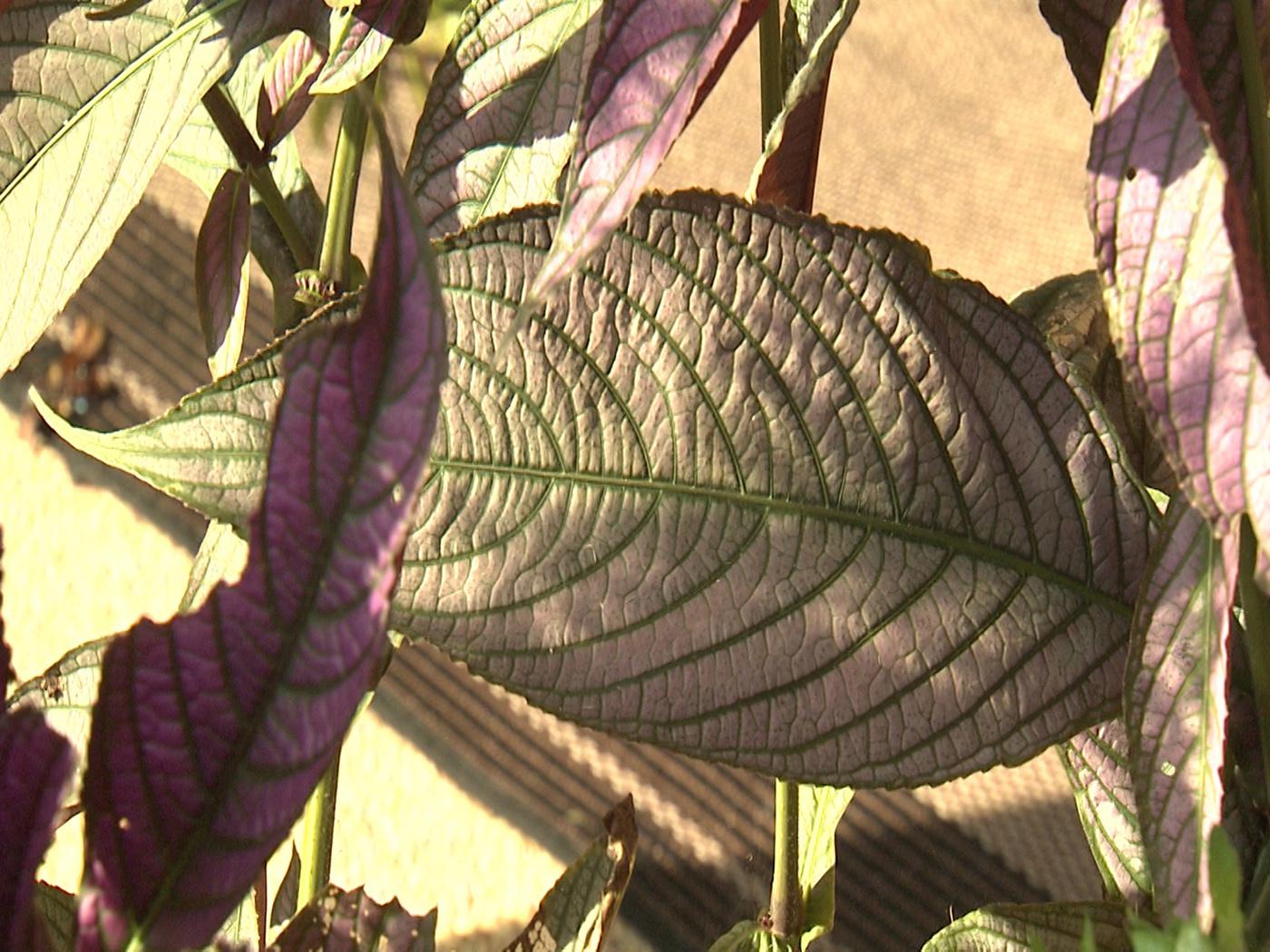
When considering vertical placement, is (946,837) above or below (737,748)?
above

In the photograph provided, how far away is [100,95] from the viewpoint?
342 millimetres

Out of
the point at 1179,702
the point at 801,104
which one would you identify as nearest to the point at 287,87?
the point at 801,104

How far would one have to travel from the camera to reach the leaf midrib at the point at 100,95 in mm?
339

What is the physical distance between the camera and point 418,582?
26 cm

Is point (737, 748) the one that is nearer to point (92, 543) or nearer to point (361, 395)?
point (361, 395)

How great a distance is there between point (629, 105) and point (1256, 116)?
4.7 inches

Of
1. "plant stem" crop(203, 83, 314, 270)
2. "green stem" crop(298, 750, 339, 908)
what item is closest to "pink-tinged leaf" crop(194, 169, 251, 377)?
"plant stem" crop(203, 83, 314, 270)

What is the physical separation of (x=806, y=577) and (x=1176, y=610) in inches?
2.9

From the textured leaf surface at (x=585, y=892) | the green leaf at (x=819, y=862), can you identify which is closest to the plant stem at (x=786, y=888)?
the green leaf at (x=819, y=862)

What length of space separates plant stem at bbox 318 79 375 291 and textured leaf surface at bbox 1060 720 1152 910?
0.25 m

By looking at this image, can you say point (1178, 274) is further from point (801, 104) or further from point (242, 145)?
point (242, 145)

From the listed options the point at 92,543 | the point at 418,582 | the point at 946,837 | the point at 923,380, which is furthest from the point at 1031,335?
the point at 92,543

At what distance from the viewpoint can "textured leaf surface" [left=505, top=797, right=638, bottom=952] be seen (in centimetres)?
33

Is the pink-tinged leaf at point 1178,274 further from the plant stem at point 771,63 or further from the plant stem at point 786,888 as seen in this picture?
the plant stem at point 786,888
